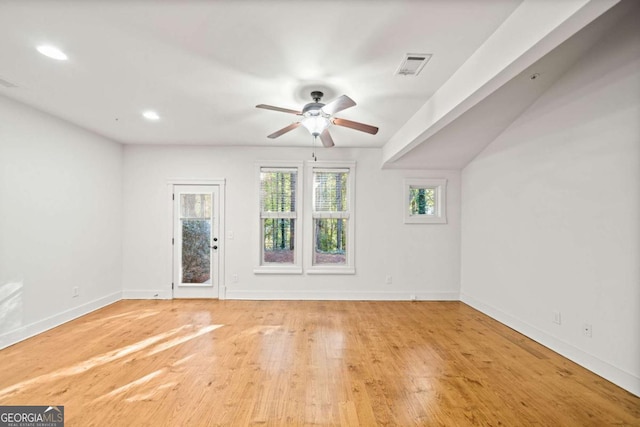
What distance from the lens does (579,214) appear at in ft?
9.98

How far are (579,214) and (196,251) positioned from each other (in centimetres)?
534

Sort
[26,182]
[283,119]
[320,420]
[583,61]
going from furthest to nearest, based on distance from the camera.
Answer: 1. [283,119]
2. [26,182]
3. [583,61]
4. [320,420]

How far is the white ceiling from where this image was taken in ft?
6.21

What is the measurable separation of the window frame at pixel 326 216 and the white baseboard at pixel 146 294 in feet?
8.05

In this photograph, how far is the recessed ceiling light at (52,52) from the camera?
2.34 m

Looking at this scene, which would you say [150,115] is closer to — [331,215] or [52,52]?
[52,52]

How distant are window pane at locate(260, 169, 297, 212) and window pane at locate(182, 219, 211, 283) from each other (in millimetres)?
1098

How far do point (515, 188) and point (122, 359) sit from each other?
4923 millimetres

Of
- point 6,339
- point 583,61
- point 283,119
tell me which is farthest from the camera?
point 283,119

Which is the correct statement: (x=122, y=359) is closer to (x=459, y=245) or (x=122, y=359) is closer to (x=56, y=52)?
(x=56, y=52)

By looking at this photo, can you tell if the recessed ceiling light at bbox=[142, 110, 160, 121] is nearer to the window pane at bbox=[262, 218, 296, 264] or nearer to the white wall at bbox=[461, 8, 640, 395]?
the window pane at bbox=[262, 218, 296, 264]

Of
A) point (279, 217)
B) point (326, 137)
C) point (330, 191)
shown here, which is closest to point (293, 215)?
point (279, 217)

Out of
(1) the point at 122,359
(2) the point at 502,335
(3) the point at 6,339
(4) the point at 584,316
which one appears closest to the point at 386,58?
(4) the point at 584,316

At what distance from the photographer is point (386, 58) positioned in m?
2.48
